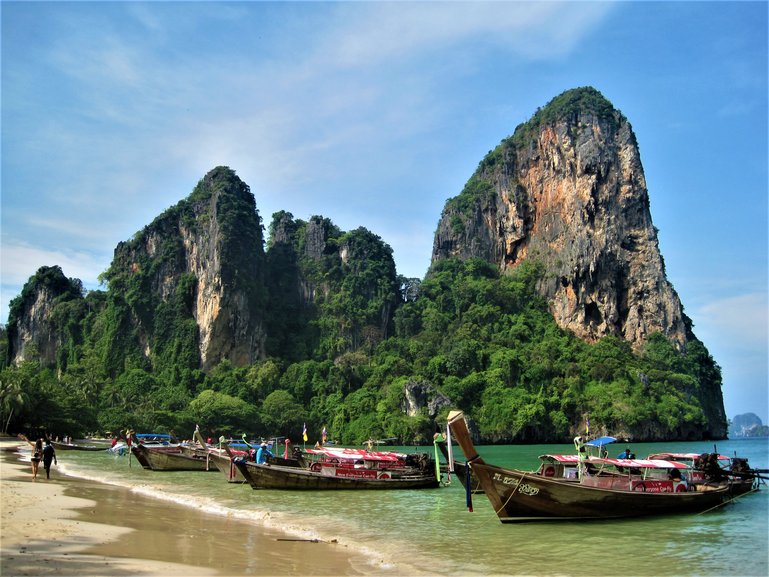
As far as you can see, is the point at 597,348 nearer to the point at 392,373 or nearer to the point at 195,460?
the point at 392,373

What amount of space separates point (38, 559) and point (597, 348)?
76.2 m

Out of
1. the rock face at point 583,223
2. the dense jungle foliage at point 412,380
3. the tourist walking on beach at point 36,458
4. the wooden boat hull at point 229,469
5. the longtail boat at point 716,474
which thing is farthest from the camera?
the rock face at point 583,223

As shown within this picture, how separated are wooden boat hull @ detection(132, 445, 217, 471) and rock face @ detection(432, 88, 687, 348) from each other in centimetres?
6261

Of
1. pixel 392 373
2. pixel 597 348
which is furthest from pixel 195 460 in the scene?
pixel 597 348

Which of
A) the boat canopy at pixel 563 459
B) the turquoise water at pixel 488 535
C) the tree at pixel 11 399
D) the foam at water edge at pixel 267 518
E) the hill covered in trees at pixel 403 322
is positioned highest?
the hill covered in trees at pixel 403 322

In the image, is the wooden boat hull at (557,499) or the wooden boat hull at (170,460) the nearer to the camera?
the wooden boat hull at (557,499)

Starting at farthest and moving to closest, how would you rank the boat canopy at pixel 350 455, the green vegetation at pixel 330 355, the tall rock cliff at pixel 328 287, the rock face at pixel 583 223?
the tall rock cliff at pixel 328 287 → the rock face at pixel 583 223 → the green vegetation at pixel 330 355 → the boat canopy at pixel 350 455

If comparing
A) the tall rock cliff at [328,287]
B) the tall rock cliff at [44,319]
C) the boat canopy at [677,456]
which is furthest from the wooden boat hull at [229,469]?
the tall rock cliff at [44,319]

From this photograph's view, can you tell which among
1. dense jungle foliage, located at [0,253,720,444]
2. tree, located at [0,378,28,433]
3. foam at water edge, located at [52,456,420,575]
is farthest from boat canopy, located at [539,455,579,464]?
dense jungle foliage, located at [0,253,720,444]

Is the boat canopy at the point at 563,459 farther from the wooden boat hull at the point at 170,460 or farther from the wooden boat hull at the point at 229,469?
the wooden boat hull at the point at 170,460

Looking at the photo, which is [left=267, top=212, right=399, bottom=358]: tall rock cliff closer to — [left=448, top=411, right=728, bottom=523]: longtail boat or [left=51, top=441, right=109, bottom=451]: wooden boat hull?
[left=51, top=441, right=109, bottom=451]: wooden boat hull

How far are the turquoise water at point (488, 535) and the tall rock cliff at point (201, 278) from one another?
217ft

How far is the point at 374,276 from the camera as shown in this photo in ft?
322

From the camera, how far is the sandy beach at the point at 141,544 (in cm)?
999
